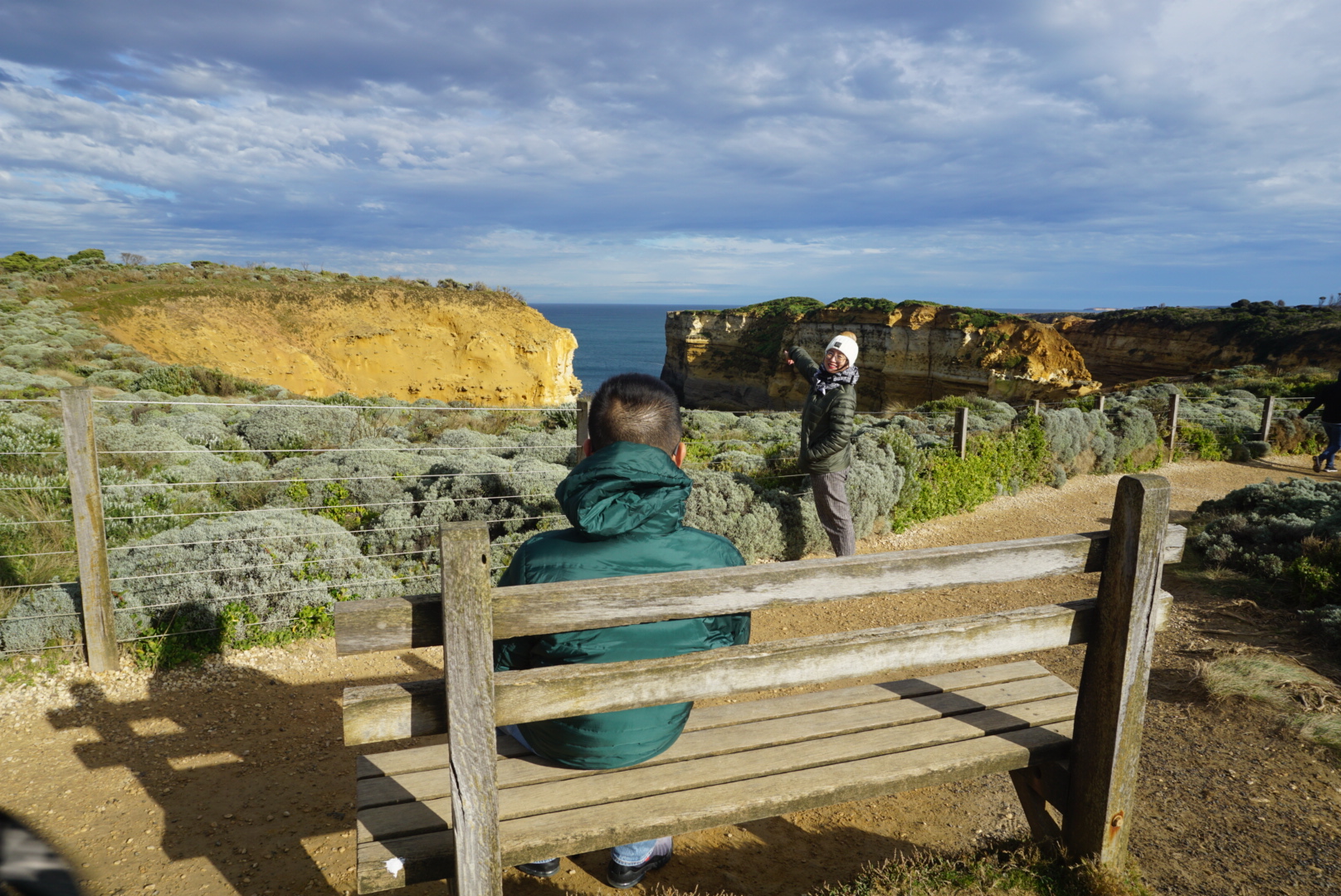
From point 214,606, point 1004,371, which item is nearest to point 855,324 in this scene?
point 1004,371

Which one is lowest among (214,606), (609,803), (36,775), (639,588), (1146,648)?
(36,775)

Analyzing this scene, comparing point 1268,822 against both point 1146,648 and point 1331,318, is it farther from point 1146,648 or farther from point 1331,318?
point 1331,318

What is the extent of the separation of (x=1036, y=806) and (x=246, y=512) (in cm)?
574

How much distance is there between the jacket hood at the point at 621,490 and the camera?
6.18ft

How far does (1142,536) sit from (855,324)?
42.5 meters

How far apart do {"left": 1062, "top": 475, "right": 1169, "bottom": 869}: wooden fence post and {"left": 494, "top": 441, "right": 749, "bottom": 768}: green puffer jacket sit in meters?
1.17

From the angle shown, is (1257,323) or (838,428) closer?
(838,428)

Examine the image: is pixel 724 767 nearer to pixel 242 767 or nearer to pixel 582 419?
pixel 242 767

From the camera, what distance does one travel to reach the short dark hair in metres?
2.22

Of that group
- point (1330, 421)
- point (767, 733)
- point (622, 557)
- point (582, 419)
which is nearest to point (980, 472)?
point (582, 419)

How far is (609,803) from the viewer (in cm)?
202

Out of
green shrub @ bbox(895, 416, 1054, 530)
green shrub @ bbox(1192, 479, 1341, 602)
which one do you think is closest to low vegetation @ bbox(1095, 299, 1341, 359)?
green shrub @ bbox(895, 416, 1054, 530)

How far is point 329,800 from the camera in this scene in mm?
3385

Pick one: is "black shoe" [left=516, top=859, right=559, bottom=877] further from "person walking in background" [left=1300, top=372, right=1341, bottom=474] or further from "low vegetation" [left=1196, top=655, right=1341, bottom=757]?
"person walking in background" [left=1300, top=372, right=1341, bottom=474]
